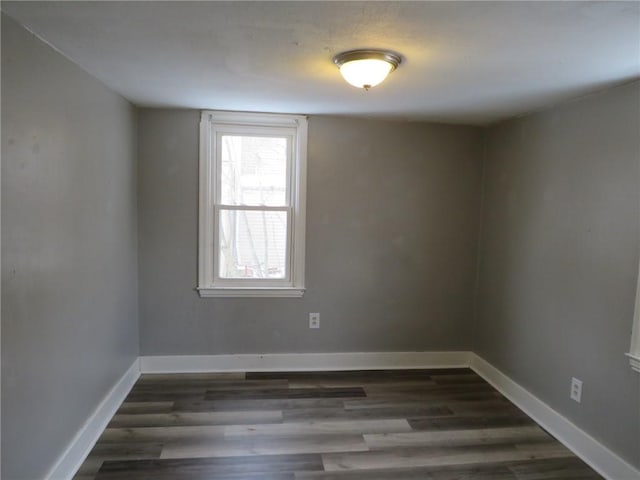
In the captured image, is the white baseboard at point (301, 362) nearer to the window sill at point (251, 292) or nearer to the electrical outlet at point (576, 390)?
the window sill at point (251, 292)

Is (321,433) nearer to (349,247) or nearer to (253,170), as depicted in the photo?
(349,247)

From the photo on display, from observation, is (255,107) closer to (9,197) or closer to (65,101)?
(65,101)

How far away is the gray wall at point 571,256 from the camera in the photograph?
2166 mm

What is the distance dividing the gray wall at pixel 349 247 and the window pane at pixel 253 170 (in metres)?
0.24

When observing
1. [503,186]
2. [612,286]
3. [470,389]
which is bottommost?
[470,389]

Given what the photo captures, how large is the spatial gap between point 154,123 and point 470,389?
3.21m

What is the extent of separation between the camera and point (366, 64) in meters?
1.88

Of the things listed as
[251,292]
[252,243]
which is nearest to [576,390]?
[251,292]

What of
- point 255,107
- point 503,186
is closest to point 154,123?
point 255,107

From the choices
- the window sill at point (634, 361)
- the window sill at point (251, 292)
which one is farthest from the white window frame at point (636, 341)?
the window sill at point (251, 292)

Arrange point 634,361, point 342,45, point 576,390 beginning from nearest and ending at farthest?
1. point 342,45
2. point 634,361
3. point 576,390

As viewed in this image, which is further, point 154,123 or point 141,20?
point 154,123

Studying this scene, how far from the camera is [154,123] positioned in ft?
10.4

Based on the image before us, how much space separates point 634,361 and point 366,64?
6.52ft
